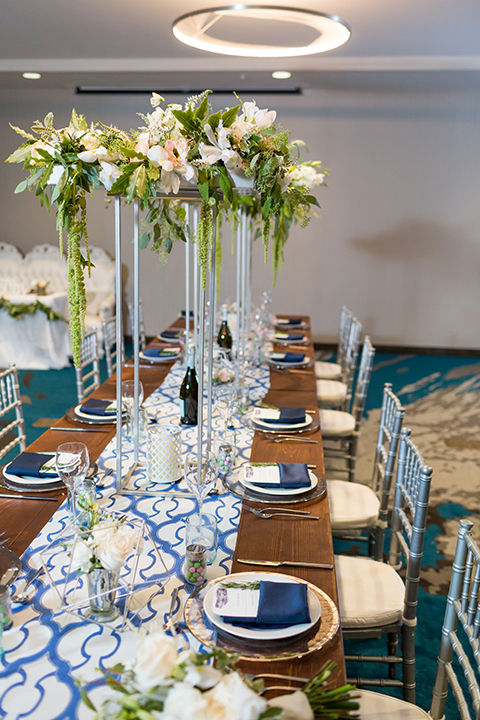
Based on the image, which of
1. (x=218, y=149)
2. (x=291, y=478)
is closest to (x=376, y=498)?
(x=291, y=478)

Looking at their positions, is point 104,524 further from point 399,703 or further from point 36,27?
point 36,27

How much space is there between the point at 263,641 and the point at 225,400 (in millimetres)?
1179

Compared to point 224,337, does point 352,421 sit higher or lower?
lower

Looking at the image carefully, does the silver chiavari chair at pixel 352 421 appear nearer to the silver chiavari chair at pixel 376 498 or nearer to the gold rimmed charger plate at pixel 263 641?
the silver chiavari chair at pixel 376 498

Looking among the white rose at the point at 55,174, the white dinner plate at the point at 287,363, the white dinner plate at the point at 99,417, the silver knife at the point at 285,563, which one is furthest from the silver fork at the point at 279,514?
the white dinner plate at the point at 287,363

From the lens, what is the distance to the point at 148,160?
139 cm

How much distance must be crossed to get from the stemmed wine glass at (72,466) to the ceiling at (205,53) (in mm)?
3375

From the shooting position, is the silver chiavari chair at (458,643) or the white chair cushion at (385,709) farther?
the white chair cushion at (385,709)

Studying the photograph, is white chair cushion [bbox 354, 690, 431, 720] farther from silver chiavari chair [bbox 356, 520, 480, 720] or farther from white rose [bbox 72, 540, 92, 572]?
white rose [bbox 72, 540, 92, 572]

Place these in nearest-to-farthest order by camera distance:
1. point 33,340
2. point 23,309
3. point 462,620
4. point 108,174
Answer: point 462,620 < point 108,174 < point 23,309 < point 33,340

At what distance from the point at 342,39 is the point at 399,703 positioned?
120 inches

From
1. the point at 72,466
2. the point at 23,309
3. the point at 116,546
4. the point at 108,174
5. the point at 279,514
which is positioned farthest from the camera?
the point at 23,309

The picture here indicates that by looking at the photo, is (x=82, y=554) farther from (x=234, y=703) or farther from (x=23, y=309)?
(x=23, y=309)

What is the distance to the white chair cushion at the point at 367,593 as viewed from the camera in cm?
167
